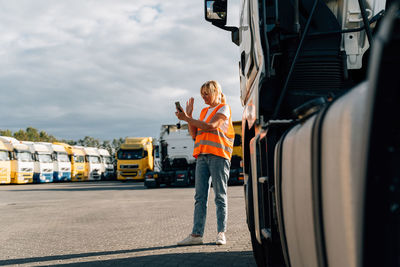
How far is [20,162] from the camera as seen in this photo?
32.3m

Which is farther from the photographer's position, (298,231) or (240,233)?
(240,233)

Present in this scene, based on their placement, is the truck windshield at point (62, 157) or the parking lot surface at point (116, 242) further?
the truck windshield at point (62, 157)

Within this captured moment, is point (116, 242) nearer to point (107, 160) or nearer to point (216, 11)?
point (216, 11)

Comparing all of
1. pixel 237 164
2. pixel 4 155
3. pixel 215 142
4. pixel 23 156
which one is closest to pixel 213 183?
pixel 215 142

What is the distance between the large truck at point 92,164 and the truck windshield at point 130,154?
1177cm

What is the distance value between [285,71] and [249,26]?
A: 1.49 feet

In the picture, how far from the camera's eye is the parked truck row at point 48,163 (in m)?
31.6

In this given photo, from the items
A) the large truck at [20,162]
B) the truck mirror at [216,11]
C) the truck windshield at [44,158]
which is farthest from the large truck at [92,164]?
the truck mirror at [216,11]

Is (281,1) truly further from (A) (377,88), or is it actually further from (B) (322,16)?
(A) (377,88)

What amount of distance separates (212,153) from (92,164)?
42.3m

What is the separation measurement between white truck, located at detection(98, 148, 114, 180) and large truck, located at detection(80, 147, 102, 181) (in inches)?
30.9

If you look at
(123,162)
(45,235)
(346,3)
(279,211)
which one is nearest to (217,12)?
(346,3)

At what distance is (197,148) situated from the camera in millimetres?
4883

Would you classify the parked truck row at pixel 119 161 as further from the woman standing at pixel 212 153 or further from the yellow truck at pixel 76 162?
the woman standing at pixel 212 153
